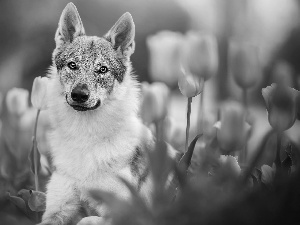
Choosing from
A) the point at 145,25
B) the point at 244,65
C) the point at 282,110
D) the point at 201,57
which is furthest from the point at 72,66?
the point at 145,25

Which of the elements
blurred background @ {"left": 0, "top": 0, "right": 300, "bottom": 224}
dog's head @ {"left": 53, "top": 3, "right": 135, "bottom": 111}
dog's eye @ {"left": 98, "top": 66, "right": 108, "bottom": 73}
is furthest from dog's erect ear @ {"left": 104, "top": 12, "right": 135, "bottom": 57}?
blurred background @ {"left": 0, "top": 0, "right": 300, "bottom": 224}

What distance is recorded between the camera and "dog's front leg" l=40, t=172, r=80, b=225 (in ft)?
4.40

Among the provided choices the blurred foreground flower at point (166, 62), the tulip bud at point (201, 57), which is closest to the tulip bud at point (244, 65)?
the tulip bud at point (201, 57)

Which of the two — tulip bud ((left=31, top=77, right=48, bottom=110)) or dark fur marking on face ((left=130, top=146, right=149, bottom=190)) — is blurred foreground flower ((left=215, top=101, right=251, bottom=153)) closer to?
dark fur marking on face ((left=130, top=146, right=149, bottom=190))

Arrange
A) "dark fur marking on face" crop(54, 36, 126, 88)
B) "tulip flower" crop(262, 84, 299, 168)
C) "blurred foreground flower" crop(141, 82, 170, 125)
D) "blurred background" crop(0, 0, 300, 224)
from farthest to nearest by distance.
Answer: "blurred background" crop(0, 0, 300, 224) → "blurred foreground flower" crop(141, 82, 170, 125) → "dark fur marking on face" crop(54, 36, 126, 88) → "tulip flower" crop(262, 84, 299, 168)

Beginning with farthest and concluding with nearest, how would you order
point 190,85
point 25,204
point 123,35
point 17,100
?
1. point 17,100
2. point 123,35
3. point 25,204
4. point 190,85

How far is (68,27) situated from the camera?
59.0 inches

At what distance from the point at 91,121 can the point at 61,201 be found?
0.25m

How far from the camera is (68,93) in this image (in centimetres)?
135

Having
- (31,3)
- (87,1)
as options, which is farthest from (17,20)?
(87,1)

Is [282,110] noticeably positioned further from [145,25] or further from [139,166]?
[145,25]

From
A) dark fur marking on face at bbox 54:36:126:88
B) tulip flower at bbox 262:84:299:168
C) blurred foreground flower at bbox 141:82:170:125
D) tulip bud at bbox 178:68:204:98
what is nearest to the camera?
tulip flower at bbox 262:84:299:168

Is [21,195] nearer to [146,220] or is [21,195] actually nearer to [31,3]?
[146,220]

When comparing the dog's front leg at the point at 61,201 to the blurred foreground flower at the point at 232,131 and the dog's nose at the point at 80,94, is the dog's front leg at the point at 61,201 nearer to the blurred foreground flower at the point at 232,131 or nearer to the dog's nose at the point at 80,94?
the dog's nose at the point at 80,94
